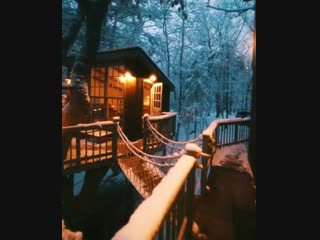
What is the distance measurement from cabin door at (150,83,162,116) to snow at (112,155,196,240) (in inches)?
452

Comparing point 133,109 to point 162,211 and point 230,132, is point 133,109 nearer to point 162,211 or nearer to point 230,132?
point 230,132

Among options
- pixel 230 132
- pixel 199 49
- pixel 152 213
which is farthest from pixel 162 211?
pixel 199 49

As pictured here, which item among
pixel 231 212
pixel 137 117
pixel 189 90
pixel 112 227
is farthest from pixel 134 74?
pixel 189 90

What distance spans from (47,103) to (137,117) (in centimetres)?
1033

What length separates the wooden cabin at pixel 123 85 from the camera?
10609 millimetres

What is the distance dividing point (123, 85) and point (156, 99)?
310 centimetres

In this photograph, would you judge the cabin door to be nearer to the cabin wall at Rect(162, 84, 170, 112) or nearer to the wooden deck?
the cabin wall at Rect(162, 84, 170, 112)

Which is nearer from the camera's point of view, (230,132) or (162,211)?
(162,211)

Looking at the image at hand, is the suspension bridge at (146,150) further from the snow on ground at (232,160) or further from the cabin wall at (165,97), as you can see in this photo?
the cabin wall at (165,97)

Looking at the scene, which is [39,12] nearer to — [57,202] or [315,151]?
[57,202]

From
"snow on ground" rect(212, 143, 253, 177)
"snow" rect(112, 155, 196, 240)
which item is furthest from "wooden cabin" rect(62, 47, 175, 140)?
"snow" rect(112, 155, 196, 240)

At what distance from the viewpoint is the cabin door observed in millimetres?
13577

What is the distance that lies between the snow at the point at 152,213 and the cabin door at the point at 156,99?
37.7 ft

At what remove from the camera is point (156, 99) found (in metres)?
13.7
